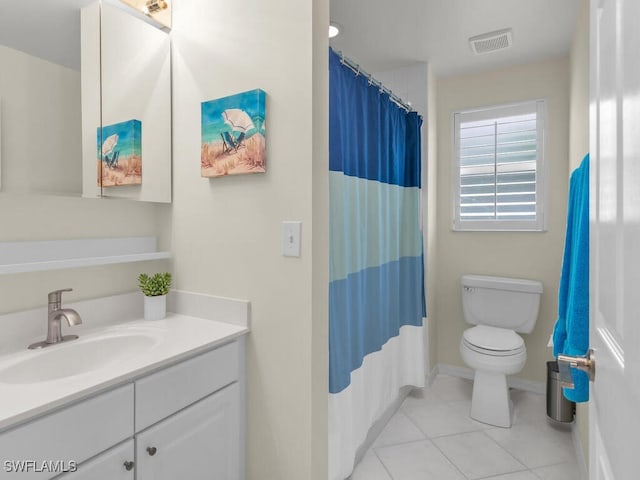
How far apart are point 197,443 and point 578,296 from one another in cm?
128

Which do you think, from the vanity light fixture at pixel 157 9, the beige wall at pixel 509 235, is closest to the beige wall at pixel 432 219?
the beige wall at pixel 509 235

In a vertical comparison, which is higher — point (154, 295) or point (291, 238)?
point (291, 238)

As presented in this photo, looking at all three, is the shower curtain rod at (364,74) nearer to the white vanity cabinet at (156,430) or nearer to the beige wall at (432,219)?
the beige wall at (432,219)

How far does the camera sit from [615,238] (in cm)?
63

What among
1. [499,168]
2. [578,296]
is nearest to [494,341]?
[499,168]

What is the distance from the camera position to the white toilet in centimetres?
230

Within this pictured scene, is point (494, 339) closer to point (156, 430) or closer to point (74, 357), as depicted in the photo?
point (156, 430)

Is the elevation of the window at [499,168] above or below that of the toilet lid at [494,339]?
above

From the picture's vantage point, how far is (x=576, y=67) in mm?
2176

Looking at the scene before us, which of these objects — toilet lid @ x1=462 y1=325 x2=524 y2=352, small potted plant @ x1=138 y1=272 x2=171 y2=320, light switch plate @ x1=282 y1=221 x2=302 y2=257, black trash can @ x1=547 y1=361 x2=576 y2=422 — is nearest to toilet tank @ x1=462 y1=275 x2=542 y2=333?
toilet lid @ x1=462 y1=325 x2=524 y2=352

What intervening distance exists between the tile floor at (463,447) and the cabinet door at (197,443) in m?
0.85

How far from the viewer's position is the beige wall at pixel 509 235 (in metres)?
2.65

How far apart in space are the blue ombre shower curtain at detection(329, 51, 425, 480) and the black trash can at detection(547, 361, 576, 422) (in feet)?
2.55

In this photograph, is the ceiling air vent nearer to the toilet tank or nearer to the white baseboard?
the toilet tank
